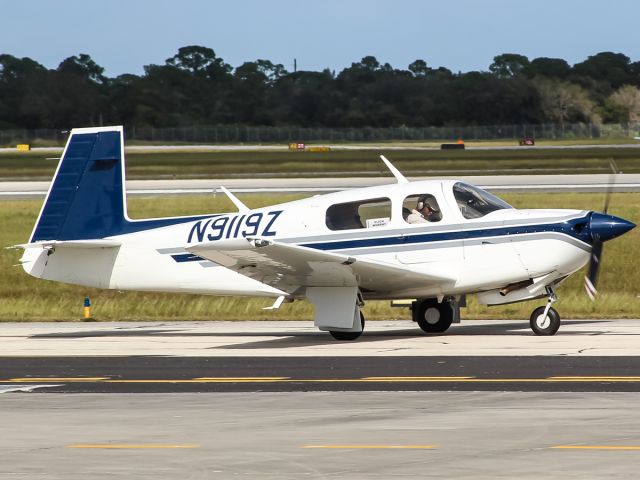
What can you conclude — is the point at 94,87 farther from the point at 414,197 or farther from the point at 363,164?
the point at 414,197

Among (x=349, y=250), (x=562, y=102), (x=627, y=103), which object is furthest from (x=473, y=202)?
(x=627, y=103)

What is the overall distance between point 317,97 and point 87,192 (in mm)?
114142

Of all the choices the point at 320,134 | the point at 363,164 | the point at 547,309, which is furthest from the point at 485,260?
the point at 320,134

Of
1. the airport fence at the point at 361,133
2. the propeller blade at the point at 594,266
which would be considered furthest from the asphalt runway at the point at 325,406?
the airport fence at the point at 361,133

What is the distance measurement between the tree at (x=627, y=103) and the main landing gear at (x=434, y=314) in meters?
114

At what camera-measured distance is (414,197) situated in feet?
60.6

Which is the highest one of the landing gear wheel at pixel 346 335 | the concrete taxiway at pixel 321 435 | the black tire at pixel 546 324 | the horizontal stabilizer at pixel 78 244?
the horizontal stabilizer at pixel 78 244

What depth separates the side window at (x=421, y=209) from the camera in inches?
725

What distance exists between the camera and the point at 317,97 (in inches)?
5256

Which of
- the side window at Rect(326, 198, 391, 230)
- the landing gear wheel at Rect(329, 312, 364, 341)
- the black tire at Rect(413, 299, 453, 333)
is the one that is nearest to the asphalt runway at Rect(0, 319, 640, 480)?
the landing gear wheel at Rect(329, 312, 364, 341)

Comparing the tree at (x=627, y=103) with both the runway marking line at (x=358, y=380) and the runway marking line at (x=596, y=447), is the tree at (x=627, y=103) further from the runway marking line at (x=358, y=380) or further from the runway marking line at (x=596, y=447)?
the runway marking line at (x=596, y=447)

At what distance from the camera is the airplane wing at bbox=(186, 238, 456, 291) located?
1709cm

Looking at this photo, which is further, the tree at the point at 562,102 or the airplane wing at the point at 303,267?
the tree at the point at 562,102

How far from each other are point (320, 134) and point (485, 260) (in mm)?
107398
